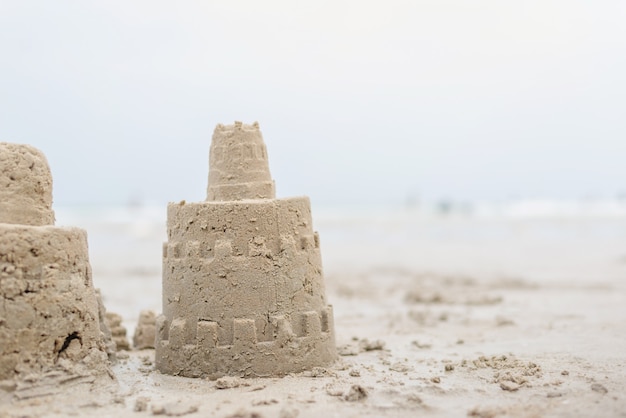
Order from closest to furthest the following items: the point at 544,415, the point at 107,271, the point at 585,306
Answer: the point at 544,415 < the point at 585,306 < the point at 107,271

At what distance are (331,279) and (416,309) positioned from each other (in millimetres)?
3538

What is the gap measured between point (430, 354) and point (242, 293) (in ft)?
5.95

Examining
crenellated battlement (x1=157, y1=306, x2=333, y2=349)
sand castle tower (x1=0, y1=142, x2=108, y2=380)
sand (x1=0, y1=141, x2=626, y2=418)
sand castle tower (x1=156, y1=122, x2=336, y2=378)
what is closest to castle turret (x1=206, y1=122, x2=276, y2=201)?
sand castle tower (x1=156, y1=122, x2=336, y2=378)

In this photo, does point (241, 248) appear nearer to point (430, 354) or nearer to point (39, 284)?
point (39, 284)

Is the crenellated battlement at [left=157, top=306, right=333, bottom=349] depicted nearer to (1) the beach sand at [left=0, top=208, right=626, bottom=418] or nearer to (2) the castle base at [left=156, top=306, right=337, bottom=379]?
(2) the castle base at [left=156, top=306, right=337, bottom=379]

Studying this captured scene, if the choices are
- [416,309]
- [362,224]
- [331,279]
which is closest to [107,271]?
[331,279]

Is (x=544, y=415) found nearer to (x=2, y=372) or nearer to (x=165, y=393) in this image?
(x=165, y=393)

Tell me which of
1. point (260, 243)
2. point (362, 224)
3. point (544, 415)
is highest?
point (362, 224)

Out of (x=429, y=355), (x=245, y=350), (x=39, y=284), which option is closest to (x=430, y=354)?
(x=429, y=355)

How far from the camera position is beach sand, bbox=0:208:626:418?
3.81 meters

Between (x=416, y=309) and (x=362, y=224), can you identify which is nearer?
(x=416, y=309)

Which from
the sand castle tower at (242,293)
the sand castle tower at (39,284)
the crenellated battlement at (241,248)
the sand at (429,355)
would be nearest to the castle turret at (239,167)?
the sand castle tower at (242,293)

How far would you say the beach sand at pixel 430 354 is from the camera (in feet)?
12.5

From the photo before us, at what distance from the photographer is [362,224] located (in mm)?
32031
